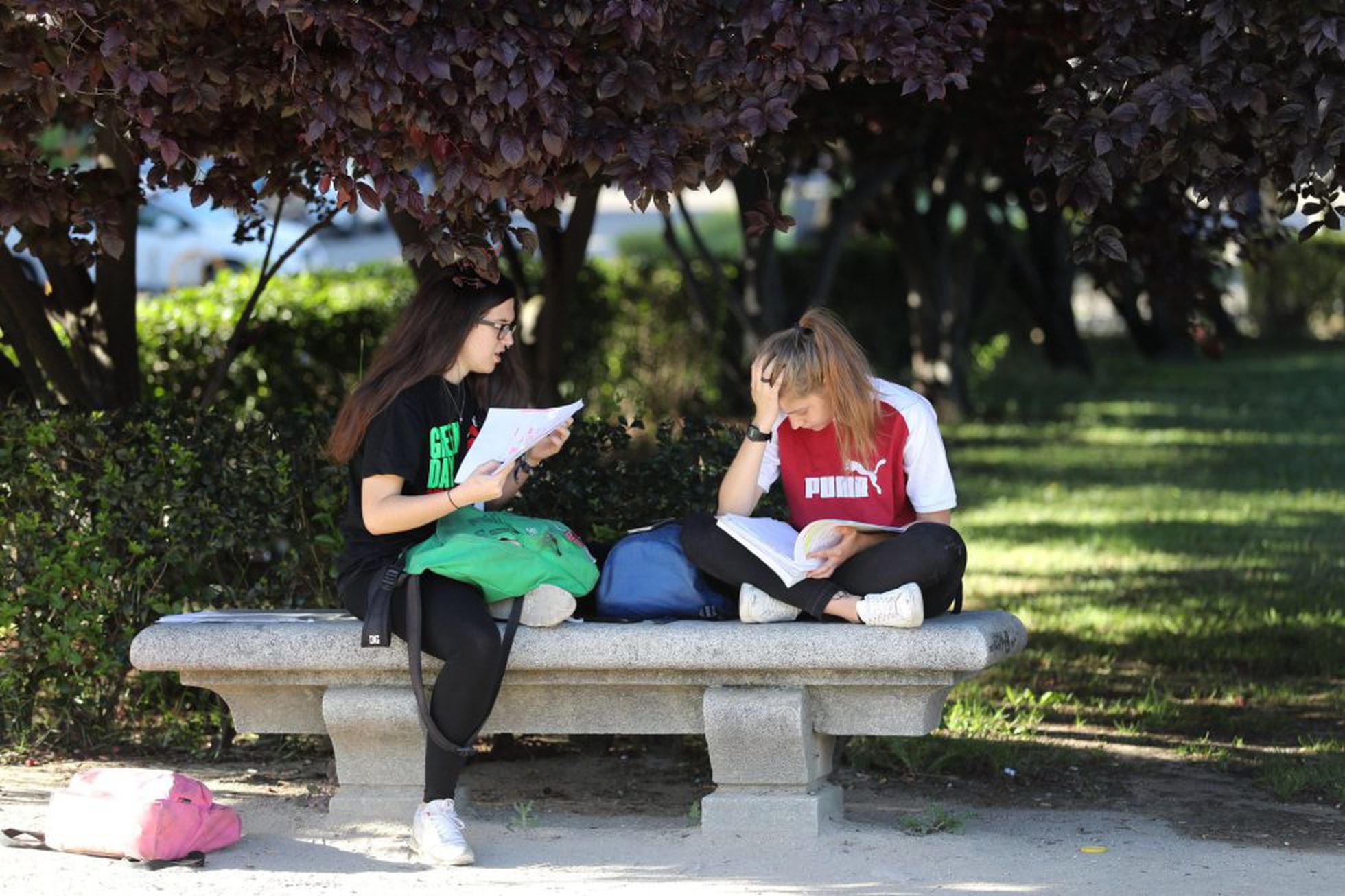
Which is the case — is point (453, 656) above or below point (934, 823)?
above

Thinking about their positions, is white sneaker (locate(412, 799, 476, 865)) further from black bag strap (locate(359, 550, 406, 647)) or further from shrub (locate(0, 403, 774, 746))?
shrub (locate(0, 403, 774, 746))

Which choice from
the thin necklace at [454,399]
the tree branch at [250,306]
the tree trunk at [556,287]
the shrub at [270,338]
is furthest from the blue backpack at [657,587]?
the shrub at [270,338]

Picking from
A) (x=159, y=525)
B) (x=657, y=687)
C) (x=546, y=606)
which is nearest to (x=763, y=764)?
(x=657, y=687)

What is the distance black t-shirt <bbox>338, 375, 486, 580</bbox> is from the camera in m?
4.60

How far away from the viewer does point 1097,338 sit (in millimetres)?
22906

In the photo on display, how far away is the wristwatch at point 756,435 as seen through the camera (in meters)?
4.73

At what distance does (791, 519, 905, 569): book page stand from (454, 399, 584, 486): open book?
2.13ft

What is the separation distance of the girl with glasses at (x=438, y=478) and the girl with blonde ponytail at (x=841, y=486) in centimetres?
49

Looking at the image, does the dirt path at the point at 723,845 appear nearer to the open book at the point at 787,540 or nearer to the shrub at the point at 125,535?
the shrub at the point at 125,535

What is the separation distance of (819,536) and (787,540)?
0.12 meters

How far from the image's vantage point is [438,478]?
4.70 metres

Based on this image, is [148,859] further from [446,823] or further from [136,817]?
[446,823]

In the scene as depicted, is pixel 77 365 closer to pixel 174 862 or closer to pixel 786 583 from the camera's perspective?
pixel 174 862

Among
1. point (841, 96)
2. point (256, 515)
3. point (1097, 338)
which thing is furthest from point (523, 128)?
point (1097, 338)
